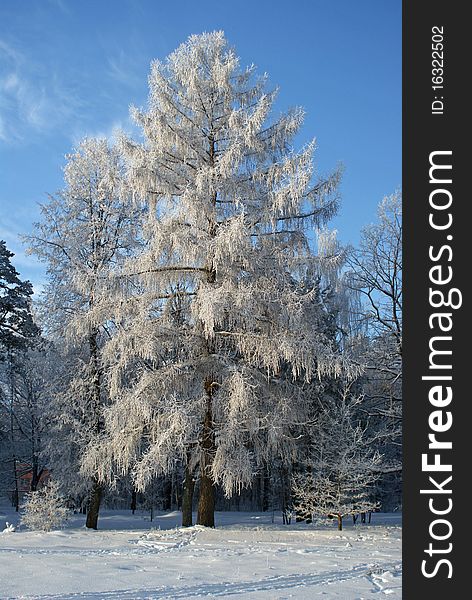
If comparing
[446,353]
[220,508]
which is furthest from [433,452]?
[220,508]

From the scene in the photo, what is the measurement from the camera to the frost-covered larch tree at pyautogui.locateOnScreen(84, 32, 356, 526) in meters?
12.4

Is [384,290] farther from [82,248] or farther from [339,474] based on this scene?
[82,248]

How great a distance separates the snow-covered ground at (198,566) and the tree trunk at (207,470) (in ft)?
3.67

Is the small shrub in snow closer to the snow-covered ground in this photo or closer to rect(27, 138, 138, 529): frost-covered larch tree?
the snow-covered ground

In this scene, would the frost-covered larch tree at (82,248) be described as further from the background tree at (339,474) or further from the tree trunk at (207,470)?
the background tree at (339,474)

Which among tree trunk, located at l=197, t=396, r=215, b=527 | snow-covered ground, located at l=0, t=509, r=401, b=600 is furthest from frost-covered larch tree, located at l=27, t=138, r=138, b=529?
snow-covered ground, located at l=0, t=509, r=401, b=600

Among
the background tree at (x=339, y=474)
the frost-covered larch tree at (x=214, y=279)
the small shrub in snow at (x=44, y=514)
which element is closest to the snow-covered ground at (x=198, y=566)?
the small shrub in snow at (x=44, y=514)

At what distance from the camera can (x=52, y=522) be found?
13406mm

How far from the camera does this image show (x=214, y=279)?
45.1 ft

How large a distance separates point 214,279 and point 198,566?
7.03 m

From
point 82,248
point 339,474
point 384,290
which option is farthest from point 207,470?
point 82,248

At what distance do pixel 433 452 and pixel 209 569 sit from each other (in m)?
4.31

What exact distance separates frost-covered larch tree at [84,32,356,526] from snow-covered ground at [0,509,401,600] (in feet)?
5.84

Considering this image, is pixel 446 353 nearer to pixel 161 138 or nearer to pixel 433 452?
pixel 433 452
